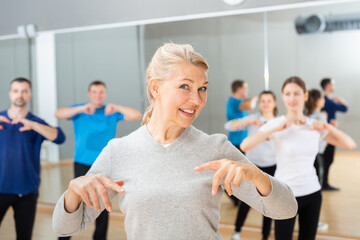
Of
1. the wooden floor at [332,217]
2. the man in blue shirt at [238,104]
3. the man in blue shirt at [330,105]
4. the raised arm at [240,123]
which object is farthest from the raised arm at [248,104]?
the wooden floor at [332,217]

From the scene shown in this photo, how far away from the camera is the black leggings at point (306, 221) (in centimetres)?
253

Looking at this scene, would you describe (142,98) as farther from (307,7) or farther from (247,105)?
(307,7)

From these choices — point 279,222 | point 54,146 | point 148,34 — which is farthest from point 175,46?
point 54,146

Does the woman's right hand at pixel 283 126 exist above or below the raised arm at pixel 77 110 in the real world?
below

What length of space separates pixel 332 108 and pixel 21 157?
95.4 inches

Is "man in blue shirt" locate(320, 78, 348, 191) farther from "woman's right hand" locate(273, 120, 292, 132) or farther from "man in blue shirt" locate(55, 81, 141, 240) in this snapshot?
"man in blue shirt" locate(55, 81, 141, 240)

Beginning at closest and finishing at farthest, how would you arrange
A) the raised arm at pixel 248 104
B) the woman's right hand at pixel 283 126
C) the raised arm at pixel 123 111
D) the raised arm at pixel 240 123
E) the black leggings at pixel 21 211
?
1. the woman's right hand at pixel 283 126
2. the black leggings at pixel 21 211
3. the raised arm at pixel 123 111
4. the raised arm at pixel 240 123
5. the raised arm at pixel 248 104

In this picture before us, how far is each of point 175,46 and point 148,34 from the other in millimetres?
2908

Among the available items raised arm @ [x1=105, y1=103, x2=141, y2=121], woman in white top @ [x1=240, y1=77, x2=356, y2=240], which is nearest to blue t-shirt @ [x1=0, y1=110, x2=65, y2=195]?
raised arm @ [x1=105, y1=103, x2=141, y2=121]

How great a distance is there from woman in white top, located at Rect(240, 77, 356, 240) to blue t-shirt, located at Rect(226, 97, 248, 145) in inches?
47.2

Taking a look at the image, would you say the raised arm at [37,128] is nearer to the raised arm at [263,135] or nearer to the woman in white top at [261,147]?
the raised arm at [263,135]

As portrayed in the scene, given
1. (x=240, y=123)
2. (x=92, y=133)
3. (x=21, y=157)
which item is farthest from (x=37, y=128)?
(x=240, y=123)

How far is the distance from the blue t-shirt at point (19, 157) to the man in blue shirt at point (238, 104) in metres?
1.72

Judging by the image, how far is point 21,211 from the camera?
9.45 ft
